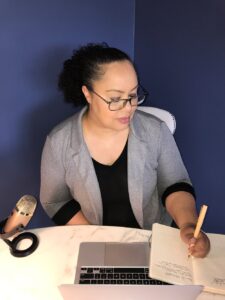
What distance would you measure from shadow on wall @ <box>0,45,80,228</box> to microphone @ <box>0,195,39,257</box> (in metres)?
0.64

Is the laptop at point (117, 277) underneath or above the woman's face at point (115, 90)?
underneath

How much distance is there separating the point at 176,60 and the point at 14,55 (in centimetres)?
73

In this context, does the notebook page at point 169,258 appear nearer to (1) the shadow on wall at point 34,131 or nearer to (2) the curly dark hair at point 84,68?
(2) the curly dark hair at point 84,68

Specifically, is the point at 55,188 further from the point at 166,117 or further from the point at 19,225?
the point at 166,117

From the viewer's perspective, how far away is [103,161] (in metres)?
1.28

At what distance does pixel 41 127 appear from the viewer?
5.33 ft

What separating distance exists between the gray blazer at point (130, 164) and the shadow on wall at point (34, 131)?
0.30 m

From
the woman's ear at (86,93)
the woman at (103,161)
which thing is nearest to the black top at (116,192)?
the woman at (103,161)

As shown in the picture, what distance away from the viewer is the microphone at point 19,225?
3.05 ft

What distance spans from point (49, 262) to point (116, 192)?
0.43 metres

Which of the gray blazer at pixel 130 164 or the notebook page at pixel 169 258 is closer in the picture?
the notebook page at pixel 169 258

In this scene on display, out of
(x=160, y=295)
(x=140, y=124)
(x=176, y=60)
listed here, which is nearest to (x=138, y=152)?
(x=140, y=124)

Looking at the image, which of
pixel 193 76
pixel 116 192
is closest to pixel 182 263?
pixel 116 192

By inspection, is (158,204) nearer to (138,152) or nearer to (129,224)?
(129,224)
